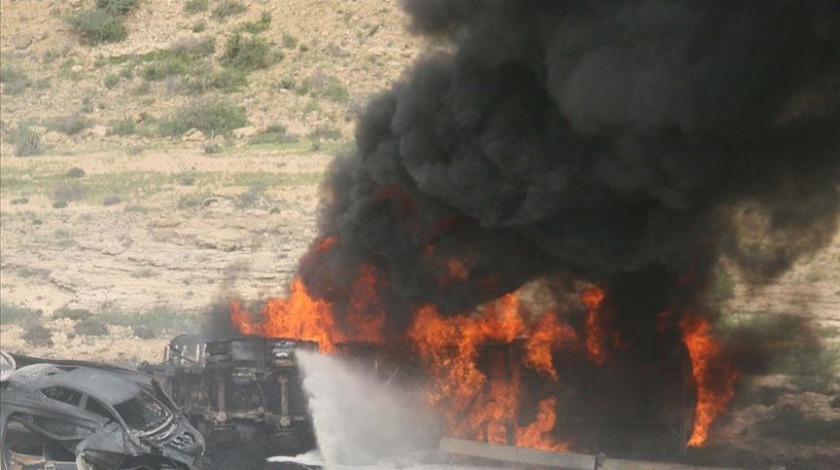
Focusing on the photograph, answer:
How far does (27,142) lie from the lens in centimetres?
4322

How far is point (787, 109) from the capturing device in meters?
15.9

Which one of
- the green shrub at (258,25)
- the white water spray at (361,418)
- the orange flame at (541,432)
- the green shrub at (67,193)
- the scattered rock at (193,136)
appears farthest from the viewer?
the green shrub at (258,25)

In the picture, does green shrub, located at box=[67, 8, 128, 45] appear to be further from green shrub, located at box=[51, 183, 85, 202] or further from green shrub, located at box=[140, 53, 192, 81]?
green shrub, located at box=[51, 183, 85, 202]

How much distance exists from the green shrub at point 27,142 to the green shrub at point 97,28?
790 centimetres

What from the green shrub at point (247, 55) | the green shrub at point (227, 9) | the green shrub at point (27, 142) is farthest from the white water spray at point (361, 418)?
the green shrub at point (227, 9)

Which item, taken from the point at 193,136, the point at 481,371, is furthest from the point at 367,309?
the point at 193,136

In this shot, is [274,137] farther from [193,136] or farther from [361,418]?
[361,418]

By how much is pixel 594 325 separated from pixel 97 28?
121 ft

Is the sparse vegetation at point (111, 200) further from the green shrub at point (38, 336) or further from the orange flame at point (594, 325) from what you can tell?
the orange flame at point (594, 325)

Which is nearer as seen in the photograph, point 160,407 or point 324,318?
point 160,407

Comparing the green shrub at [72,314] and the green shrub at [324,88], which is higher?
the green shrub at [324,88]

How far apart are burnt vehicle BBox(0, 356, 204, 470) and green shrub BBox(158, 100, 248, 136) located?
2740 cm

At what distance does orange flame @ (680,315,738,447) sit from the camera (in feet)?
64.2

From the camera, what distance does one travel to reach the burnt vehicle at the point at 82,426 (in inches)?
616
